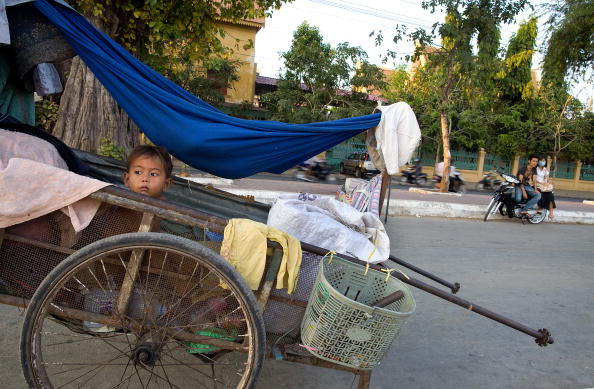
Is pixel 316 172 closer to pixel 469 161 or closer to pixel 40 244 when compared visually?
pixel 469 161

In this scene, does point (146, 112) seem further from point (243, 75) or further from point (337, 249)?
point (243, 75)

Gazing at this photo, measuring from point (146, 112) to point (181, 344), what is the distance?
57.4 inches

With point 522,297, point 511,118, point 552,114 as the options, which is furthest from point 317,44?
point 522,297

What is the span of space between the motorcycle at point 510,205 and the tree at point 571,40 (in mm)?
3495

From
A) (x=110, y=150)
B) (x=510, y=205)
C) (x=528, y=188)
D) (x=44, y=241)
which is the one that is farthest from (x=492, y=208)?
(x=44, y=241)

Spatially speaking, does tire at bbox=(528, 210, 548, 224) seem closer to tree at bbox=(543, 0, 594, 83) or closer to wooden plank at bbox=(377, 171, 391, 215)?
tree at bbox=(543, 0, 594, 83)

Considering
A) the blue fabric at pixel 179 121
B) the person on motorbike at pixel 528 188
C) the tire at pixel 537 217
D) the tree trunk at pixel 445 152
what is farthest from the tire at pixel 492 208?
the blue fabric at pixel 179 121

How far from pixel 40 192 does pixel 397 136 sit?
2329 mm

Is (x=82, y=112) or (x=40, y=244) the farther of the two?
(x=82, y=112)

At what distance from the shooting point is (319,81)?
57.5ft

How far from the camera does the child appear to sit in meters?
2.42

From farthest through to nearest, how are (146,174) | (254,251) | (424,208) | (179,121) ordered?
(424,208)
(179,121)
(146,174)
(254,251)

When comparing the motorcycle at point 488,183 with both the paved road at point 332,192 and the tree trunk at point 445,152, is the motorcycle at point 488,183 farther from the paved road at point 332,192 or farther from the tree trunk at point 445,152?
the tree trunk at point 445,152

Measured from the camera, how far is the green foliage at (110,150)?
609 cm
